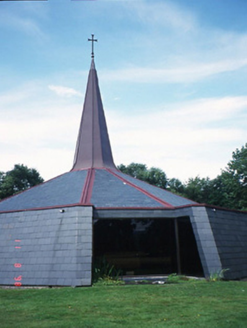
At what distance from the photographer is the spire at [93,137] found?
22.8 m

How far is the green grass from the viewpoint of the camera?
698 cm

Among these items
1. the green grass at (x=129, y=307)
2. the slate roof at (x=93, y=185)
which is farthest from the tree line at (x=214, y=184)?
the green grass at (x=129, y=307)

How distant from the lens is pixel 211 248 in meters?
14.4

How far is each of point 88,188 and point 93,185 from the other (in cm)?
57

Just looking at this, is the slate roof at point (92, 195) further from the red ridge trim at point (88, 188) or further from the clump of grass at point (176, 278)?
the clump of grass at point (176, 278)

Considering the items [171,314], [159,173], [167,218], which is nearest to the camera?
[171,314]

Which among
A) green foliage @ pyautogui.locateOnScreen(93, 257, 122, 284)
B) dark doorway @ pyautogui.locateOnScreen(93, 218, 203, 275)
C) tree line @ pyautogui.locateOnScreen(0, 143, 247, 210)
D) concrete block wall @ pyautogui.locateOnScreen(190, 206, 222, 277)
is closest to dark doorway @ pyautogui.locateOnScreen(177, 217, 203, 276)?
dark doorway @ pyautogui.locateOnScreen(93, 218, 203, 275)

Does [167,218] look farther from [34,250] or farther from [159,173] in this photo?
[159,173]

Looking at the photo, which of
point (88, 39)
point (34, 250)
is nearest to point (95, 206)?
point (34, 250)

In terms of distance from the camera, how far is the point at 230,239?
51.6 feet

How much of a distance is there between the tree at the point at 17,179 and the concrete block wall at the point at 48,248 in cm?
2793

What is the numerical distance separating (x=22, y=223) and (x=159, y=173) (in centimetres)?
3106

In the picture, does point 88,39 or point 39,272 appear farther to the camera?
point 88,39

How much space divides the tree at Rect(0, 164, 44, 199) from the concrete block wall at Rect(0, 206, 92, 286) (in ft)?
91.6
